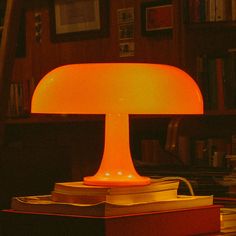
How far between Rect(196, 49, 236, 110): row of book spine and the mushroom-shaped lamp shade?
170cm

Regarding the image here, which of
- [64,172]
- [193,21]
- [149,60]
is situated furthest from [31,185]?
[149,60]

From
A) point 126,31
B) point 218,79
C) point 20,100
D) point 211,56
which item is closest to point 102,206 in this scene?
point 218,79

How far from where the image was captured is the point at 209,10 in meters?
3.07

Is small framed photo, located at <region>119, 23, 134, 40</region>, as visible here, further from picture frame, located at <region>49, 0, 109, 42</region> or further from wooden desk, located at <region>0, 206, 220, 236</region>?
wooden desk, located at <region>0, 206, 220, 236</region>

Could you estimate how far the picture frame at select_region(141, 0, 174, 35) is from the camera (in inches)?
140

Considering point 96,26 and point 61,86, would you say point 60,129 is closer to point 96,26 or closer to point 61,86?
point 96,26

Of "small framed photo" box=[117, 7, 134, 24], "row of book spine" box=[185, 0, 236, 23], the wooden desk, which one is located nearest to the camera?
the wooden desk

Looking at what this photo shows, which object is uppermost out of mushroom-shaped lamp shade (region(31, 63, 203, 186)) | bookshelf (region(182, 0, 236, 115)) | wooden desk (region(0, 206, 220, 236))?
bookshelf (region(182, 0, 236, 115))

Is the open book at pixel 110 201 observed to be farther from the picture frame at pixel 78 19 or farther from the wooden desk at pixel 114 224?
the picture frame at pixel 78 19

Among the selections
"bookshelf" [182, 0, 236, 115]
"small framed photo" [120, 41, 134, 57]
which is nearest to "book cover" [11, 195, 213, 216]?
"bookshelf" [182, 0, 236, 115]

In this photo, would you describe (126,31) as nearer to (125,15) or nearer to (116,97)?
(125,15)

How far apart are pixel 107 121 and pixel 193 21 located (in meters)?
1.81

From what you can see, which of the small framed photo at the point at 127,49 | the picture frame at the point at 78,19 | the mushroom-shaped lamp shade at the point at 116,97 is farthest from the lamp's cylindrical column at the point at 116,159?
the picture frame at the point at 78,19

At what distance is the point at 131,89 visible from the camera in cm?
128
